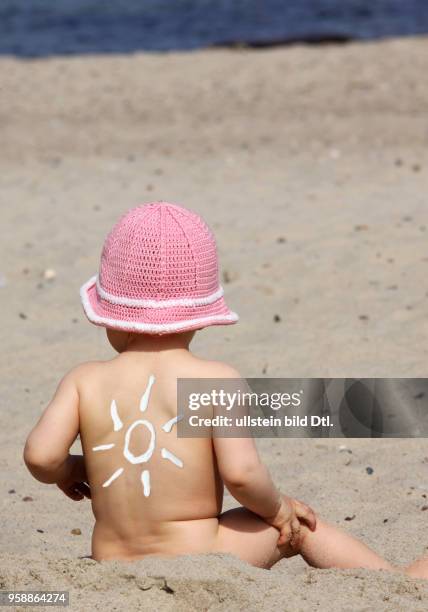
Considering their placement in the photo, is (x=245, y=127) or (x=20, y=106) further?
(x=20, y=106)

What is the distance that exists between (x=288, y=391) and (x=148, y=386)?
5.86 ft

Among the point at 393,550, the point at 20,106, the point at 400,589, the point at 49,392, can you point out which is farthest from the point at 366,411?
the point at 20,106

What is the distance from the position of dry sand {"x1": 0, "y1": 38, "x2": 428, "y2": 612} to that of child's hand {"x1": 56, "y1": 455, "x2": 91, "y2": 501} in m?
0.17

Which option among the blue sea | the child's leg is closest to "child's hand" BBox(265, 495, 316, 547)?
the child's leg

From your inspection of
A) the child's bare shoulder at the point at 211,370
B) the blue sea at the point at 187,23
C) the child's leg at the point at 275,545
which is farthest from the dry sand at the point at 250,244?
the blue sea at the point at 187,23

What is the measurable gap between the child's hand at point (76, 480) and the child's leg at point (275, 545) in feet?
1.25

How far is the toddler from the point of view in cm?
270

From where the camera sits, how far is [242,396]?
2686 millimetres

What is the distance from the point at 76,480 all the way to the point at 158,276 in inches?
23.6

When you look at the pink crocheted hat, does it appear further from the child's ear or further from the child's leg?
the child's leg

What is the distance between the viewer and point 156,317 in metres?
2.70

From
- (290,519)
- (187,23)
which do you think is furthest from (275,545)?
(187,23)

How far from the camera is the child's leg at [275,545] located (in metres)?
2.76

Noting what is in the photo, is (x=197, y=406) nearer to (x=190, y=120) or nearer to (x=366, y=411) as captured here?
(x=366, y=411)
